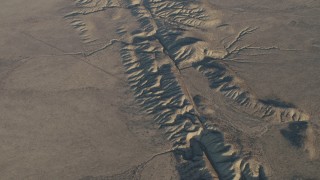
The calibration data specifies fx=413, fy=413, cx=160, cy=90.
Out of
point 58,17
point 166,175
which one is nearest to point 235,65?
point 166,175

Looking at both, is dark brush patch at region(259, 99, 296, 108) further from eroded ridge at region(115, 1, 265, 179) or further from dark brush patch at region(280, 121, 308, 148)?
eroded ridge at region(115, 1, 265, 179)

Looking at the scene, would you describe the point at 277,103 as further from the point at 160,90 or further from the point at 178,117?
the point at 160,90

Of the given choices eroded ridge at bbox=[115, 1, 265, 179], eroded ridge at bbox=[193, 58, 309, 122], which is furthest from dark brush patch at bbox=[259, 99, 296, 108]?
eroded ridge at bbox=[115, 1, 265, 179]

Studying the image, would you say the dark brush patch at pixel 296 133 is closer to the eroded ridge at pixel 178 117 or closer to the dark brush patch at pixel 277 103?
the dark brush patch at pixel 277 103

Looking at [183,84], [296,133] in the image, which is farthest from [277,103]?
[183,84]

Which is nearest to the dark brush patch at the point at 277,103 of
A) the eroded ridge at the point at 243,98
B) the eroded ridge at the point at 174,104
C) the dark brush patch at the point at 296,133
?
the eroded ridge at the point at 243,98

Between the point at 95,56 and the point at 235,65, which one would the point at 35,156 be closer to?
the point at 95,56

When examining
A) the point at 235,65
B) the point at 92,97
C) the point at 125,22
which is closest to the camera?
the point at 92,97

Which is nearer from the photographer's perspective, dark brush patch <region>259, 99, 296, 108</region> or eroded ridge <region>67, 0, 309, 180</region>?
eroded ridge <region>67, 0, 309, 180</region>

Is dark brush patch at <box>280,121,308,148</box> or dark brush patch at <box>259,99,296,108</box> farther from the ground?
dark brush patch at <box>259,99,296,108</box>
